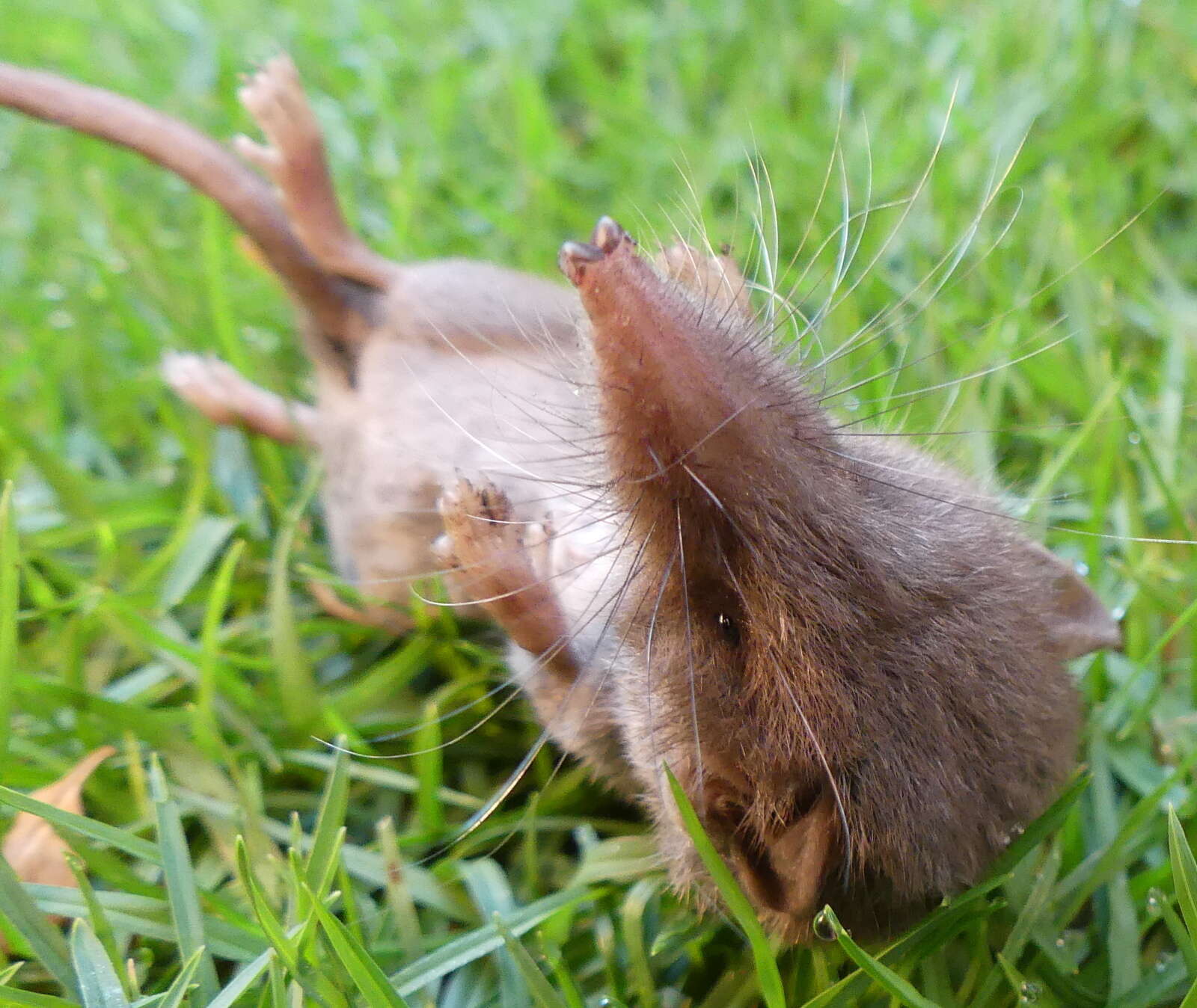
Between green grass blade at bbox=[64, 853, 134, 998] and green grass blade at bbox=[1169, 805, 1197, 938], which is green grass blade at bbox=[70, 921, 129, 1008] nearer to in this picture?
green grass blade at bbox=[64, 853, 134, 998]

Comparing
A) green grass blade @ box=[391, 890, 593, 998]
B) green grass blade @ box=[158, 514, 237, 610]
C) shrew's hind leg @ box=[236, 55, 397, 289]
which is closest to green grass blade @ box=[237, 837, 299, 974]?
green grass blade @ box=[391, 890, 593, 998]

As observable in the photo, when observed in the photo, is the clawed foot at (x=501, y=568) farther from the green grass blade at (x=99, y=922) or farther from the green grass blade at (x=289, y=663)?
the green grass blade at (x=99, y=922)

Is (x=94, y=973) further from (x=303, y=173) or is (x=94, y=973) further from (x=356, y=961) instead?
(x=303, y=173)

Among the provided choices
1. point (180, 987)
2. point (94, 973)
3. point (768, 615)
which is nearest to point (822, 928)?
point (768, 615)

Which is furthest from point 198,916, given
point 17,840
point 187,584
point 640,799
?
point 187,584

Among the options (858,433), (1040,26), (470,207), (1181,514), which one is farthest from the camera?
(1040,26)

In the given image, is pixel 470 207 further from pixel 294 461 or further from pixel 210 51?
pixel 210 51
